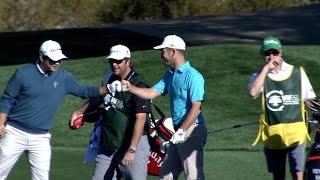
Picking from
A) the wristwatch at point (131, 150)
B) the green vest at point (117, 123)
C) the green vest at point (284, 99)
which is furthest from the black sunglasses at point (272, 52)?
the wristwatch at point (131, 150)

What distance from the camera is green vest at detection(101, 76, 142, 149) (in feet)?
29.7

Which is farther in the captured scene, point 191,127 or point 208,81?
point 208,81

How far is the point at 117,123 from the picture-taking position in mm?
9086

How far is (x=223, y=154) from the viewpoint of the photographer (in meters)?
12.8

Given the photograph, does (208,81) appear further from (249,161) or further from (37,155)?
(37,155)

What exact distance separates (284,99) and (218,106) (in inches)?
283

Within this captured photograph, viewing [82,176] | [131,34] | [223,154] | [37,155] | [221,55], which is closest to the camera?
[37,155]

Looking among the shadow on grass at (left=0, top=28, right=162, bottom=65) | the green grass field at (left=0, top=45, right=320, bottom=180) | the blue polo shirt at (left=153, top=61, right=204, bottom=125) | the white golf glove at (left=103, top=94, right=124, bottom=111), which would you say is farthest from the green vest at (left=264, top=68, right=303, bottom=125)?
the shadow on grass at (left=0, top=28, right=162, bottom=65)

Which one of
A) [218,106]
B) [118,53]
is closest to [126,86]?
[118,53]

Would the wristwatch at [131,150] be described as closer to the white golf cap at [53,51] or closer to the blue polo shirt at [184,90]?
the blue polo shirt at [184,90]

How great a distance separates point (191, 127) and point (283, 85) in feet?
3.20

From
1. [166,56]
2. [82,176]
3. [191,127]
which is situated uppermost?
[166,56]

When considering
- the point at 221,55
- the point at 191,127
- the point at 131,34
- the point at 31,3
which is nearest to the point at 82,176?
the point at 191,127

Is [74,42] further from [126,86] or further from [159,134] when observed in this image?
[126,86]
